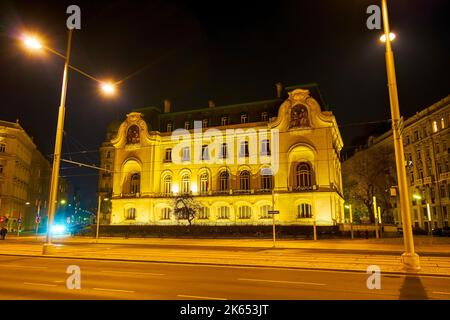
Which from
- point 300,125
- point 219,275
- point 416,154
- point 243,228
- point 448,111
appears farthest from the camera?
point 416,154

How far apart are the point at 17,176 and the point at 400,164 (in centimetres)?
7733

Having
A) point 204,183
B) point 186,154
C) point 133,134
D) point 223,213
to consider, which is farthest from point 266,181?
point 133,134

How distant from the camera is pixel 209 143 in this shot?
55312 mm

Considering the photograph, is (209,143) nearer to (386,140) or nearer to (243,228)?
(243,228)

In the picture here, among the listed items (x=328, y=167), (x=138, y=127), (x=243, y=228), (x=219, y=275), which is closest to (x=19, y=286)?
(x=219, y=275)

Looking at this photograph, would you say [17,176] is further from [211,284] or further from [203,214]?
[211,284]

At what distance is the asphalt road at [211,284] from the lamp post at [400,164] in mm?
1462

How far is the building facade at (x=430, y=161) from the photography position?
55.6 m

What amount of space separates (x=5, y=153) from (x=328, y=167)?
6141 cm

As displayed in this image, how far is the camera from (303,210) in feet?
156

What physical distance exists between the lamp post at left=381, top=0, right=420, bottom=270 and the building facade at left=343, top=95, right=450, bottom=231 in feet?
136

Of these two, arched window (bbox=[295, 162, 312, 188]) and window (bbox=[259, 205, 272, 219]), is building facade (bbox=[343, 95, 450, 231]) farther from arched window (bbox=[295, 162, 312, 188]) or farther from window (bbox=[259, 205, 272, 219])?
window (bbox=[259, 205, 272, 219])

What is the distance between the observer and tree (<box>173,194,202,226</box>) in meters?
49.1
